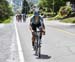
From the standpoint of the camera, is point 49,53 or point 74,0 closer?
point 49,53

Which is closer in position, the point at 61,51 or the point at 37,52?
the point at 37,52

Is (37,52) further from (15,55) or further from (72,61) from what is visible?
(72,61)

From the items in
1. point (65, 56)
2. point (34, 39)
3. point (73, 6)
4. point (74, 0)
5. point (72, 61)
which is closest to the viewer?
point (72, 61)

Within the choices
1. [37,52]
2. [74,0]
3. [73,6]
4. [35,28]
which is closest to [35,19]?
[35,28]

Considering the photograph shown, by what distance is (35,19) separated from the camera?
13070 mm

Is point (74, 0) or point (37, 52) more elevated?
point (37, 52)

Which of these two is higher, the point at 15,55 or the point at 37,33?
the point at 37,33

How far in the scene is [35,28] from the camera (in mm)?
13195

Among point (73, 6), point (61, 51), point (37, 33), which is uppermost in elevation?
point (37, 33)

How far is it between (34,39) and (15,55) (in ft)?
3.28

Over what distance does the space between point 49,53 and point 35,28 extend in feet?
4.04

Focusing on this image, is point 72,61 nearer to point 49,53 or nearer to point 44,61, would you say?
point 44,61

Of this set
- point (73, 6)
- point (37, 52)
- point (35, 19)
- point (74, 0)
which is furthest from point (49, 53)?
point (73, 6)

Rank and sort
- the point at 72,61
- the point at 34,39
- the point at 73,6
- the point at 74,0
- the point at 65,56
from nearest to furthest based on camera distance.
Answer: the point at 72,61
the point at 65,56
the point at 34,39
the point at 74,0
the point at 73,6
